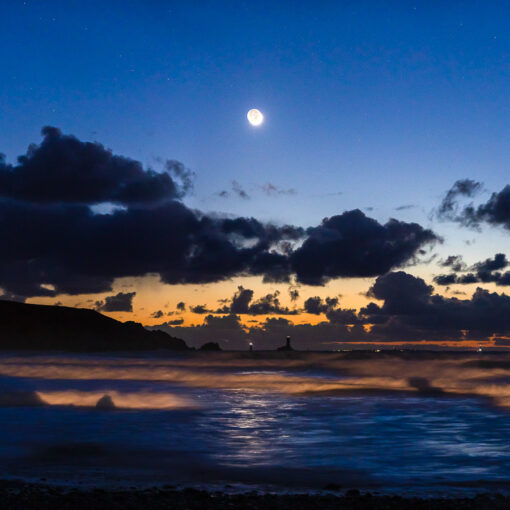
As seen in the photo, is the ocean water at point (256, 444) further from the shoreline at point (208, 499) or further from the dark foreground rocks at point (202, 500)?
the dark foreground rocks at point (202, 500)

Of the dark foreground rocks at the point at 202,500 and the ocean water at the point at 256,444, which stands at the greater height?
the dark foreground rocks at the point at 202,500

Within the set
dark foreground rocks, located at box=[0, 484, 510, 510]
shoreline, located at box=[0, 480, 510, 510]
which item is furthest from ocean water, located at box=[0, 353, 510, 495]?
dark foreground rocks, located at box=[0, 484, 510, 510]

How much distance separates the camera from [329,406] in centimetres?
3253

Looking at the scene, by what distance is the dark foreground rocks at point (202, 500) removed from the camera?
31.7ft

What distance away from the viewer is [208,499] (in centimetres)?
1034

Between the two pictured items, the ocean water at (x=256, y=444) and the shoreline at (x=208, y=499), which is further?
the ocean water at (x=256, y=444)

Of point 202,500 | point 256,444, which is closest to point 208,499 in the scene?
point 202,500

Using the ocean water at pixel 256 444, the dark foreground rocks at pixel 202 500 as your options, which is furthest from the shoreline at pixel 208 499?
the ocean water at pixel 256 444

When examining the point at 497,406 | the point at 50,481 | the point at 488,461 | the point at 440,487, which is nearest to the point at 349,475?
the point at 440,487

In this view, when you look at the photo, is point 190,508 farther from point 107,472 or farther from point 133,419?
A: point 133,419

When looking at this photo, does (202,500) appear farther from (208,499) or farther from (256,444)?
(256,444)

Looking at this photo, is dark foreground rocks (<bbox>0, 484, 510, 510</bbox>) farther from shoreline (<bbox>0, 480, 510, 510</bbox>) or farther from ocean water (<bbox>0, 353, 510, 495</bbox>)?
ocean water (<bbox>0, 353, 510, 495</bbox>)

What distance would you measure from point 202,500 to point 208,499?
12cm

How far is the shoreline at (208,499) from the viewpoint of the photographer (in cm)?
971
